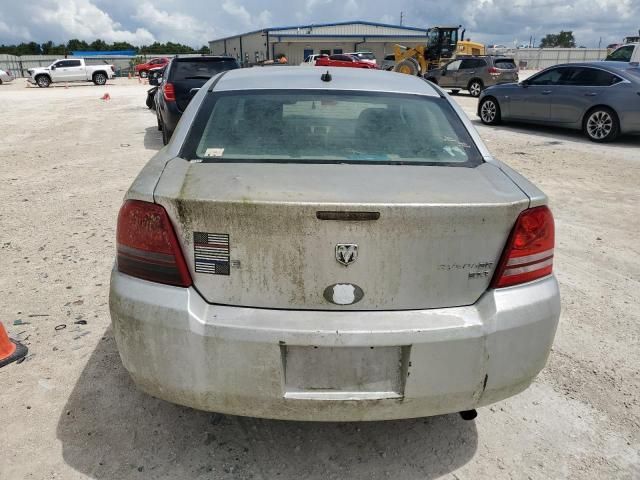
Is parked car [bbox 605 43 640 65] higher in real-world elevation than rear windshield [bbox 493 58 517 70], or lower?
higher

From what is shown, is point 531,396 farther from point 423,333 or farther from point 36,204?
point 36,204

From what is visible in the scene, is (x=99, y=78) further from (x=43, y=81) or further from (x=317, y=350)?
(x=317, y=350)

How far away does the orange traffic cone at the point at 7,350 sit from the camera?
3.06 meters

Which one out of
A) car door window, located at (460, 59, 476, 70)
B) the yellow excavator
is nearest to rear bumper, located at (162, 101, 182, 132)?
car door window, located at (460, 59, 476, 70)

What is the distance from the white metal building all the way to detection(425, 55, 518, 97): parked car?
43.3 metres

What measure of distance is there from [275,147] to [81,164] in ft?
23.9

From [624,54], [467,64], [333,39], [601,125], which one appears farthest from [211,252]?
[333,39]

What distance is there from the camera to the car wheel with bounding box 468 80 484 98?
21438 millimetres

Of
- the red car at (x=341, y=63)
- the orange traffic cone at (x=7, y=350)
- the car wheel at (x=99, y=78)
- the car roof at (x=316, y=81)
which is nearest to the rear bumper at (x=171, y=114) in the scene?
the car roof at (x=316, y=81)

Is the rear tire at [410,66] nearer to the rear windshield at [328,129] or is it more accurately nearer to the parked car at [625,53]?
the parked car at [625,53]

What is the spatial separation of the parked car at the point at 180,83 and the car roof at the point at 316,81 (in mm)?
6368

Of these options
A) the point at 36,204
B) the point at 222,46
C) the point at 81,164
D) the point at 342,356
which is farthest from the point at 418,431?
the point at 222,46

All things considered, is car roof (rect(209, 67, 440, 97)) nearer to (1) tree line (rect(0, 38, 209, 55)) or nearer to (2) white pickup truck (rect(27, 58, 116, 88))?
(2) white pickup truck (rect(27, 58, 116, 88))

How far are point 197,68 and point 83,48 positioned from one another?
95.6 meters
